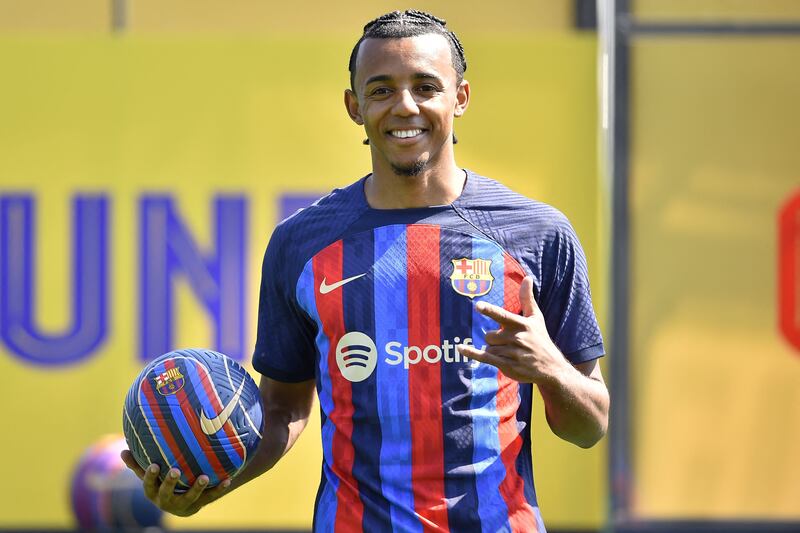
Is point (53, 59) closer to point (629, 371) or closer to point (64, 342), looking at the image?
point (64, 342)

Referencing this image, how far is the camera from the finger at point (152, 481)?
3.14 metres

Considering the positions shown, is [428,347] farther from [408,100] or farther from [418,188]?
[408,100]

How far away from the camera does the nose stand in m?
3.14

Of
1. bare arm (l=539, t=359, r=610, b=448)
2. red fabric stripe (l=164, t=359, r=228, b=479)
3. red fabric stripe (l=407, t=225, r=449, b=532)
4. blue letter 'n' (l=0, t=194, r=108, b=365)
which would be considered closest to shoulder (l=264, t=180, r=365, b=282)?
red fabric stripe (l=407, t=225, r=449, b=532)

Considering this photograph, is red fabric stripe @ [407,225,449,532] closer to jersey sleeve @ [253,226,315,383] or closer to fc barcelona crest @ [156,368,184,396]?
jersey sleeve @ [253,226,315,383]

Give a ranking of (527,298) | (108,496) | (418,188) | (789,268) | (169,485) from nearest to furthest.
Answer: (527,298)
(169,485)
(418,188)
(108,496)
(789,268)

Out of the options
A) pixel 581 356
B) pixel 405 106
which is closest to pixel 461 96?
pixel 405 106

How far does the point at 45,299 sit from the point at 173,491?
178 inches

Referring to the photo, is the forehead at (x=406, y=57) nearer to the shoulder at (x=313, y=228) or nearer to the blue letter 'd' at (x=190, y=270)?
the shoulder at (x=313, y=228)

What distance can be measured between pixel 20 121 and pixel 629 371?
3.82 m

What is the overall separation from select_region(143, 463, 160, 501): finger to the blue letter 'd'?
4196mm

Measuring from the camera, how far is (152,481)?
3.16m

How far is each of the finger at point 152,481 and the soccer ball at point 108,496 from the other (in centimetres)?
317

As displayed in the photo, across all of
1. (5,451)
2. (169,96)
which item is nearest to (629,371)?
(169,96)
